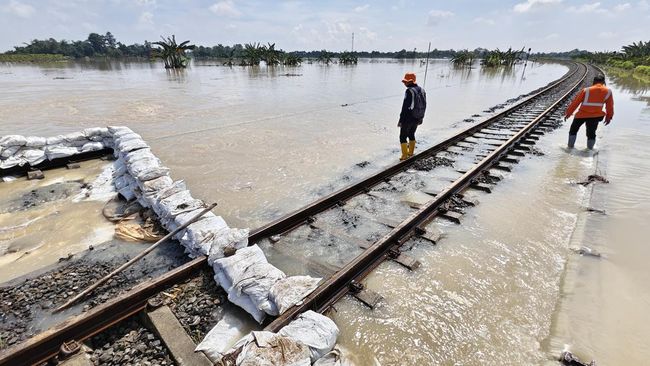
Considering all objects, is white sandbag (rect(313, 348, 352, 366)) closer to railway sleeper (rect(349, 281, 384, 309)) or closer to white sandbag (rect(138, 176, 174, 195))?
railway sleeper (rect(349, 281, 384, 309))

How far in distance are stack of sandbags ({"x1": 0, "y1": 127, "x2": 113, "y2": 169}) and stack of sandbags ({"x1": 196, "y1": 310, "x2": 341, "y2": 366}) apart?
19.4 feet

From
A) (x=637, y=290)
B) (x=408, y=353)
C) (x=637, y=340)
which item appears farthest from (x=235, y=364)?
(x=637, y=290)

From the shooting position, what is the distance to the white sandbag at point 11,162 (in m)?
5.61

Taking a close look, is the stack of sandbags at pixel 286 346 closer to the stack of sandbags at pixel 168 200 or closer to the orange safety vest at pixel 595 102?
the stack of sandbags at pixel 168 200

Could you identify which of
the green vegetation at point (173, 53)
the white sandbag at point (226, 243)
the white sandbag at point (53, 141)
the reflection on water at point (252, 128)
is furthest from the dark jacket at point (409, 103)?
the green vegetation at point (173, 53)

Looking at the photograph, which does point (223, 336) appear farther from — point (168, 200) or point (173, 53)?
point (173, 53)

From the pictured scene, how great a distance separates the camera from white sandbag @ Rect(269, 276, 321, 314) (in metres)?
2.54

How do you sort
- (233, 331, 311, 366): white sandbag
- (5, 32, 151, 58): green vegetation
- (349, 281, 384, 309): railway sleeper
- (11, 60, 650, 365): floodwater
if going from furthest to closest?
(5, 32, 151, 58): green vegetation → (349, 281, 384, 309): railway sleeper → (11, 60, 650, 365): floodwater → (233, 331, 311, 366): white sandbag

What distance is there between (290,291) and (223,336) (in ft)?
1.99

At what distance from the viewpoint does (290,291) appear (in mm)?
2619

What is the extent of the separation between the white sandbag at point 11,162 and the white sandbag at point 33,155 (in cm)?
7

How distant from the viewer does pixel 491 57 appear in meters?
48.7

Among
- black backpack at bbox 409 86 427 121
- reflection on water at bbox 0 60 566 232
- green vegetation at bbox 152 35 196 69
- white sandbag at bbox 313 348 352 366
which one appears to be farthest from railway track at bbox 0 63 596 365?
green vegetation at bbox 152 35 196 69

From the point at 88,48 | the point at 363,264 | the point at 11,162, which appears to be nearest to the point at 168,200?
the point at 363,264
